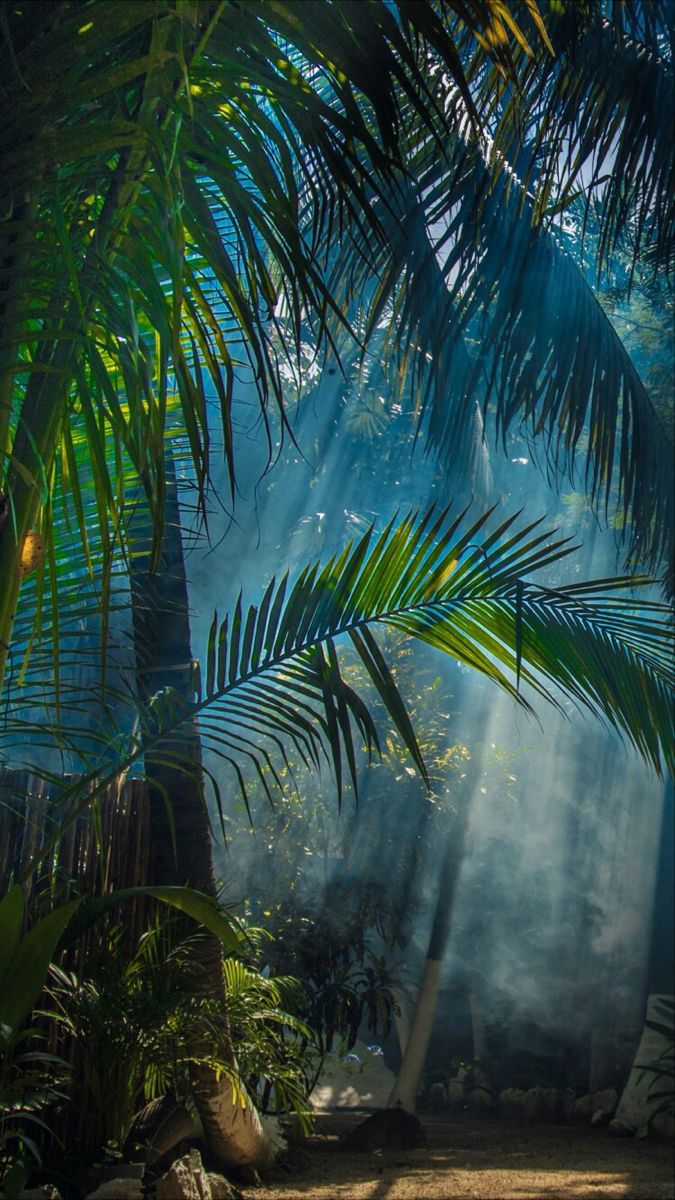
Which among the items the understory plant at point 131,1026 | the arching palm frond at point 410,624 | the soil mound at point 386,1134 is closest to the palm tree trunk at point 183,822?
the understory plant at point 131,1026

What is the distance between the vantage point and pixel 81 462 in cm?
255

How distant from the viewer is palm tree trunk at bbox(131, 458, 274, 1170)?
165 inches

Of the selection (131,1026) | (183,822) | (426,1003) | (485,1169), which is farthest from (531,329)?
(426,1003)

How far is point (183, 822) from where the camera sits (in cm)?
450

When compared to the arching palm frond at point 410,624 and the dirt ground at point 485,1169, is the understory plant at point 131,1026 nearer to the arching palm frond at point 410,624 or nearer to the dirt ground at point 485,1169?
the arching palm frond at point 410,624

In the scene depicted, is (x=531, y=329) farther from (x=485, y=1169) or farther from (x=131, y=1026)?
(x=485, y=1169)

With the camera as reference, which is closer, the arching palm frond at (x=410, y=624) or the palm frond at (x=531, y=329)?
the arching palm frond at (x=410, y=624)

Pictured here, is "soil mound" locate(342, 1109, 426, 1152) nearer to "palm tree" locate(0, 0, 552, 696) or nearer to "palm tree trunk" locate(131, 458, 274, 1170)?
"palm tree trunk" locate(131, 458, 274, 1170)

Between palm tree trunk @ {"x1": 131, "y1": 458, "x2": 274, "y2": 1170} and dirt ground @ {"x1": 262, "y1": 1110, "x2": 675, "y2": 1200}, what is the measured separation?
0.40m

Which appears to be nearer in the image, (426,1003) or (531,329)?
(531,329)

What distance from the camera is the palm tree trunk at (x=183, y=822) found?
4.18 metres

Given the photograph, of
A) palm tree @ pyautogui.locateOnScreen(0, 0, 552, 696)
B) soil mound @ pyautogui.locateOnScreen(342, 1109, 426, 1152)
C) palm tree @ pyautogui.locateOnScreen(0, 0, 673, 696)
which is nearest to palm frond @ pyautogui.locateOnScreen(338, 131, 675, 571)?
palm tree @ pyautogui.locateOnScreen(0, 0, 673, 696)

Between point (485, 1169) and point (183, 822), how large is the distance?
10.7ft

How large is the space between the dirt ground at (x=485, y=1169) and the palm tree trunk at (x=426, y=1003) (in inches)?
15.1
